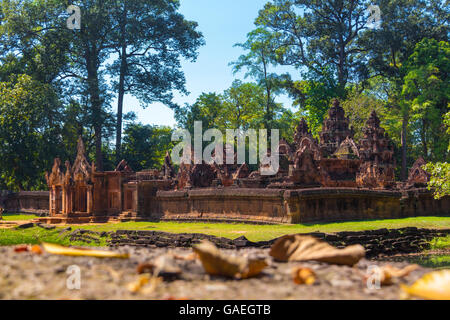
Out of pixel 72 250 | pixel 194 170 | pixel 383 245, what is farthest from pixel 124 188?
pixel 72 250

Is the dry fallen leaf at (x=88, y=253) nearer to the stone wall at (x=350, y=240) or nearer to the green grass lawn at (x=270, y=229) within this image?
the stone wall at (x=350, y=240)

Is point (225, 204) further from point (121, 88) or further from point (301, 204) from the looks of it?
point (121, 88)

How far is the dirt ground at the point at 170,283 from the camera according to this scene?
348cm

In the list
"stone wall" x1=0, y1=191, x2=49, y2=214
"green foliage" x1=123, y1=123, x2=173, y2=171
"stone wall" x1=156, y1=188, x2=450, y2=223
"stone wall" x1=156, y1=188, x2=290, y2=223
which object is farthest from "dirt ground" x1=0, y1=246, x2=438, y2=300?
"green foliage" x1=123, y1=123, x2=173, y2=171

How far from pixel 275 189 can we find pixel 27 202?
2196 cm

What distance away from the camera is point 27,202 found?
3272 cm

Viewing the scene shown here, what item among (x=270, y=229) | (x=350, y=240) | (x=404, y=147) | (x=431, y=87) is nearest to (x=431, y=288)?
(x=350, y=240)

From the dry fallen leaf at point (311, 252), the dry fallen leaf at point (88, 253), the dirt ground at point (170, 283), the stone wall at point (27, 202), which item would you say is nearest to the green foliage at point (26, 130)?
the stone wall at point (27, 202)

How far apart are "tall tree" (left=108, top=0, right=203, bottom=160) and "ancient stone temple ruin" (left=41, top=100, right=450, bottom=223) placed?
19.3 m

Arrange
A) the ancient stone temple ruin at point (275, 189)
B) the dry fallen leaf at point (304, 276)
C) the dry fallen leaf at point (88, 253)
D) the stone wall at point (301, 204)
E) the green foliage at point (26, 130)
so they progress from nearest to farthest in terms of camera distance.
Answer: the dry fallen leaf at point (304, 276), the dry fallen leaf at point (88, 253), the stone wall at point (301, 204), the ancient stone temple ruin at point (275, 189), the green foliage at point (26, 130)

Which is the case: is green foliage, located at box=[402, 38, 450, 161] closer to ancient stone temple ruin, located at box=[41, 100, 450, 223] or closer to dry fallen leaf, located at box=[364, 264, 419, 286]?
ancient stone temple ruin, located at box=[41, 100, 450, 223]

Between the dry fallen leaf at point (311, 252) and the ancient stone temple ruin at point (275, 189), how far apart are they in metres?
10.7
